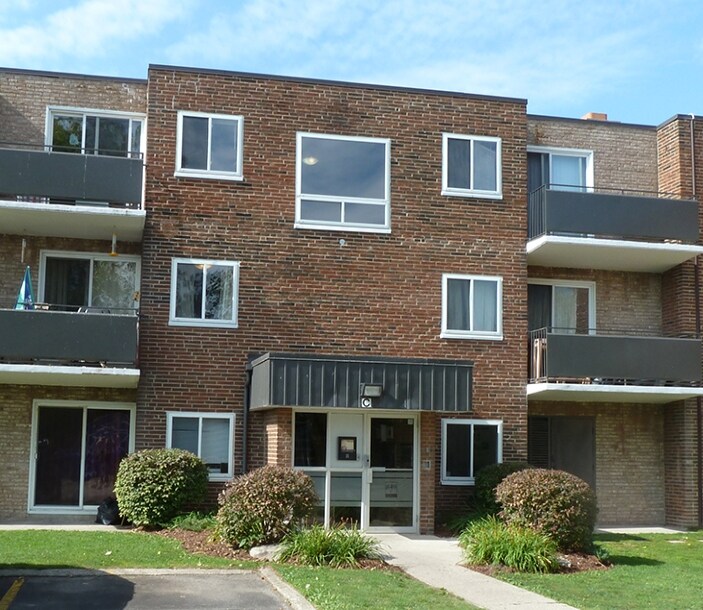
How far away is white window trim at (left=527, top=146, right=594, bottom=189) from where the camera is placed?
2294cm

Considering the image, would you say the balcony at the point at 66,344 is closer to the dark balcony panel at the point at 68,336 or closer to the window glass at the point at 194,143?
the dark balcony panel at the point at 68,336

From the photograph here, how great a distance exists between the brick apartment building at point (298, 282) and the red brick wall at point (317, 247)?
0.04 metres

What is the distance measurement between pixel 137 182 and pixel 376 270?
4946 mm

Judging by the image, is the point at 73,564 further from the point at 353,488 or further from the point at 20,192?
the point at 20,192

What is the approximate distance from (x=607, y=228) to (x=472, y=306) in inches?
128

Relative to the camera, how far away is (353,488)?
18.8 meters

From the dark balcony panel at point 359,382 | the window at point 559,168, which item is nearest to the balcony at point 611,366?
the dark balcony panel at point 359,382

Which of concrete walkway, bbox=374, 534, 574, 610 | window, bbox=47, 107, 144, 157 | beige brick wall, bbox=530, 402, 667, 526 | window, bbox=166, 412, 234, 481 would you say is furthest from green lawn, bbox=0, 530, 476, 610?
beige brick wall, bbox=530, 402, 667, 526

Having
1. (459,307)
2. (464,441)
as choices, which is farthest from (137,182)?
(464,441)

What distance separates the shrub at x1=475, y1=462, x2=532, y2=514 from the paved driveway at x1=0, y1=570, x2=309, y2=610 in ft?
21.9

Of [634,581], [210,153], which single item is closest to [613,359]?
[634,581]

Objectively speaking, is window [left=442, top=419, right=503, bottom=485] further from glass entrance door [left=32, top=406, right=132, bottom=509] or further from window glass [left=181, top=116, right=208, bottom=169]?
window glass [left=181, top=116, right=208, bottom=169]

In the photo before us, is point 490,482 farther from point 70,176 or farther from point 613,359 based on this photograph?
point 70,176

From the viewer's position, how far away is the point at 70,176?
1930cm
